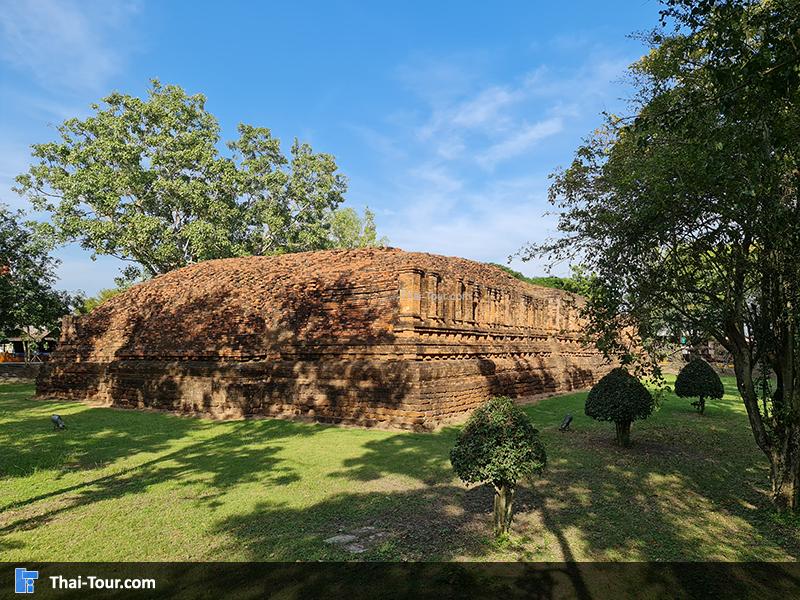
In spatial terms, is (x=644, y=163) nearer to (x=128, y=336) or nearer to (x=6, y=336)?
(x=128, y=336)

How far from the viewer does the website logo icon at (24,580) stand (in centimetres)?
372

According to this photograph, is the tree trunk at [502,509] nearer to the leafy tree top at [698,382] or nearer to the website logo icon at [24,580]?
the website logo icon at [24,580]

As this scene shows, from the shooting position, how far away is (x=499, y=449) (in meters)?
4.81

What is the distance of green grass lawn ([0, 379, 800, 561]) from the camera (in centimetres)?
452

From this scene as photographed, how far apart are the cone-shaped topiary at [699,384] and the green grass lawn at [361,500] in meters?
3.62

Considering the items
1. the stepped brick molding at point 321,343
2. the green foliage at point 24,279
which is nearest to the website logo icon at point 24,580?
the stepped brick molding at point 321,343

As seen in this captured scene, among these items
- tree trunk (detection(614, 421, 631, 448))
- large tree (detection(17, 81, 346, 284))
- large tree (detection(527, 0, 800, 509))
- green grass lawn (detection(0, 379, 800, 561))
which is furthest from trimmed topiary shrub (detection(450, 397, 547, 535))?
large tree (detection(17, 81, 346, 284))

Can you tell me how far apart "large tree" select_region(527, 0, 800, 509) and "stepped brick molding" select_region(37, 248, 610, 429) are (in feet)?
9.47

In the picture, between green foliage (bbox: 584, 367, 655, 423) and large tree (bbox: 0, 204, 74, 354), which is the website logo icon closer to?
green foliage (bbox: 584, 367, 655, 423)

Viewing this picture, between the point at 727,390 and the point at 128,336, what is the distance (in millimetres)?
23754

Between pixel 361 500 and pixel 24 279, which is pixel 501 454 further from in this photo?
pixel 24 279

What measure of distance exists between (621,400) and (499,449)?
4.93 m

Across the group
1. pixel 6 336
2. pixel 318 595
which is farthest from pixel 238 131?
pixel 318 595

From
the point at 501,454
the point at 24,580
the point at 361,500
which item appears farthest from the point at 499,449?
the point at 24,580
